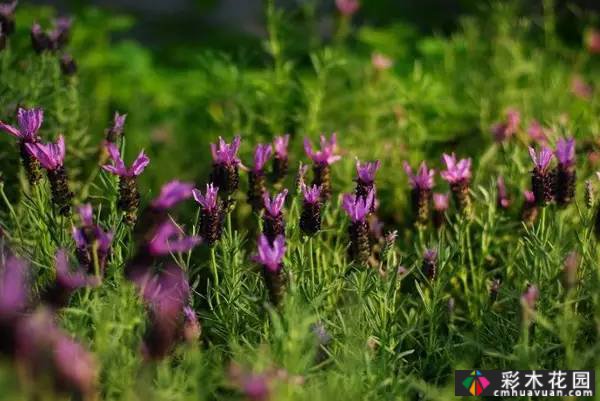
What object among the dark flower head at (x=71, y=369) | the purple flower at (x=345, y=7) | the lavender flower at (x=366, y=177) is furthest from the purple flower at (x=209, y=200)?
the purple flower at (x=345, y=7)

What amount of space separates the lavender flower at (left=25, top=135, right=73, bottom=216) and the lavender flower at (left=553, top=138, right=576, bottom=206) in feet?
3.64

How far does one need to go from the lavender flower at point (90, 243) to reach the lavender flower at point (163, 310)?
0.09 m

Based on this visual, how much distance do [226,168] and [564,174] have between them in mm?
778

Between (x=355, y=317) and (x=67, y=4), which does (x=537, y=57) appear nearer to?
(x=355, y=317)

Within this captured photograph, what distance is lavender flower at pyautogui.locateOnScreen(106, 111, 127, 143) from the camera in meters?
2.13

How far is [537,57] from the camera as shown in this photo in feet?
12.0

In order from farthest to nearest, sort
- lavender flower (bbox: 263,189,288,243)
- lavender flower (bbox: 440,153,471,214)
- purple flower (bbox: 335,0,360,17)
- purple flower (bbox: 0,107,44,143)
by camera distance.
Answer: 1. purple flower (bbox: 335,0,360,17)
2. lavender flower (bbox: 440,153,471,214)
3. purple flower (bbox: 0,107,44,143)
4. lavender flower (bbox: 263,189,288,243)

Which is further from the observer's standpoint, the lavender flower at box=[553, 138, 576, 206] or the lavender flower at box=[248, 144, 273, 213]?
the lavender flower at box=[248, 144, 273, 213]

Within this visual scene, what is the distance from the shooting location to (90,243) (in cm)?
160

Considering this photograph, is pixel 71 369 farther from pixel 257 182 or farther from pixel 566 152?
pixel 566 152

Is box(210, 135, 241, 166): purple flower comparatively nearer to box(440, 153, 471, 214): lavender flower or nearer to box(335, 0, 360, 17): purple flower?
box(440, 153, 471, 214): lavender flower

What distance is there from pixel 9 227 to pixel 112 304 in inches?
35.7

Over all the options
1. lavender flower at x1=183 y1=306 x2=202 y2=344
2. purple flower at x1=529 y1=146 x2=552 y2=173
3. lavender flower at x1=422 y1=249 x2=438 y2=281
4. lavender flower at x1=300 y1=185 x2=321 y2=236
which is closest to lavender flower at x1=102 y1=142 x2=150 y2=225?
lavender flower at x1=183 y1=306 x2=202 y2=344

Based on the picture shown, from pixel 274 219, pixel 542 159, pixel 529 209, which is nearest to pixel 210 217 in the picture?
pixel 274 219
